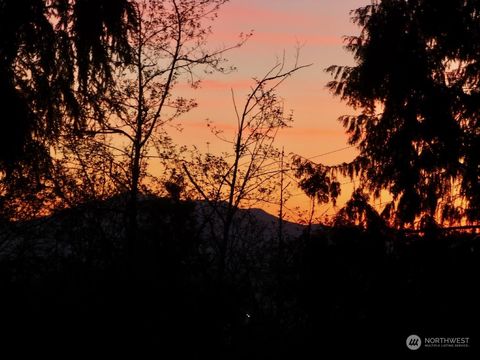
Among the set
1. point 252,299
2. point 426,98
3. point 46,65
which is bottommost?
point 252,299

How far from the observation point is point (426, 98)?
71.9 feet

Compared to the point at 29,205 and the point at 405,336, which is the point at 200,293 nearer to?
the point at 405,336

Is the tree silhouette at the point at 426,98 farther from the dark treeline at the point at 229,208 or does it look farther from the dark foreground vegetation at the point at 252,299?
the dark foreground vegetation at the point at 252,299

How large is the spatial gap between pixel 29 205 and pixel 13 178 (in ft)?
13.0

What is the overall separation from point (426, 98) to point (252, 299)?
1115 cm

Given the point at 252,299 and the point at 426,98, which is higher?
the point at 426,98

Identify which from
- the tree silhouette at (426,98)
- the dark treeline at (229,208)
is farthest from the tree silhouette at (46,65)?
the tree silhouette at (426,98)

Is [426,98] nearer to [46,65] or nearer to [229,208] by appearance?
[229,208]

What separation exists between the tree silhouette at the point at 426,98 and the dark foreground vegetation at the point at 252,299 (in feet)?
29.2

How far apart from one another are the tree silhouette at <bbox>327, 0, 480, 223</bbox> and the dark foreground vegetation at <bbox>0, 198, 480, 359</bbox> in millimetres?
8912

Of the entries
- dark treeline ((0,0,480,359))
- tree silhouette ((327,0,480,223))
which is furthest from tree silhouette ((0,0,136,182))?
tree silhouette ((327,0,480,223))

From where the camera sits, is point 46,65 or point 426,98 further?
point 426,98

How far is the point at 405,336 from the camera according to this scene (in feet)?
31.9

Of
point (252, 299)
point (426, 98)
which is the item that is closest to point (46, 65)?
point (252, 299)
